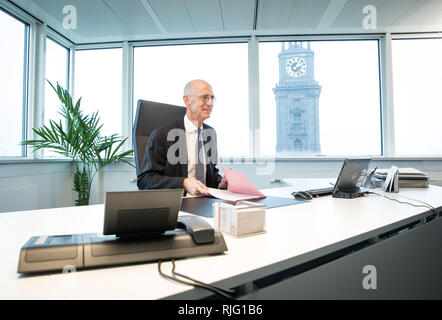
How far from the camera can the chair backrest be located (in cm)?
161

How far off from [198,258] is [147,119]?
1277 mm

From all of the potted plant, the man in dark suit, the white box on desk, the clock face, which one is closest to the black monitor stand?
the man in dark suit

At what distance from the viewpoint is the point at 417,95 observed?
3.30 metres

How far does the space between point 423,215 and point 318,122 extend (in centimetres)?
250

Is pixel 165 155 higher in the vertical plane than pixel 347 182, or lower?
higher

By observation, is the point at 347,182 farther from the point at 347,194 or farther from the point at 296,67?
Answer: the point at 296,67

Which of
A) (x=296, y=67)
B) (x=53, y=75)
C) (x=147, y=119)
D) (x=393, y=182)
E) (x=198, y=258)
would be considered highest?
(x=296, y=67)

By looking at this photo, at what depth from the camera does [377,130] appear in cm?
334

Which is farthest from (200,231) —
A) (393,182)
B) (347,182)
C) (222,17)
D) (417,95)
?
(417,95)

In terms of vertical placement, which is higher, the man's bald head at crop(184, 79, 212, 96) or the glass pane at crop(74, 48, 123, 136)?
the glass pane at crop(74, 48, 123, 136)

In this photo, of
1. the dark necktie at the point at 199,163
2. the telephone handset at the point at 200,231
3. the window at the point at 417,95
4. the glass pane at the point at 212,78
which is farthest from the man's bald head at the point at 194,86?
the window at the point at 417,95

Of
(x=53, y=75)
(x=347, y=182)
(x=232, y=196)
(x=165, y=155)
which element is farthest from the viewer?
(x=53, y=75)

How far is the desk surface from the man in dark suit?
1.46ft

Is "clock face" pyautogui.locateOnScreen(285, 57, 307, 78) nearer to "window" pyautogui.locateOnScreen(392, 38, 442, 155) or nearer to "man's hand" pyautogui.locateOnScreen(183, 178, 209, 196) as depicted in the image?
"window" pyautogui.locateOnScreen(392, 38, 442, 155)
